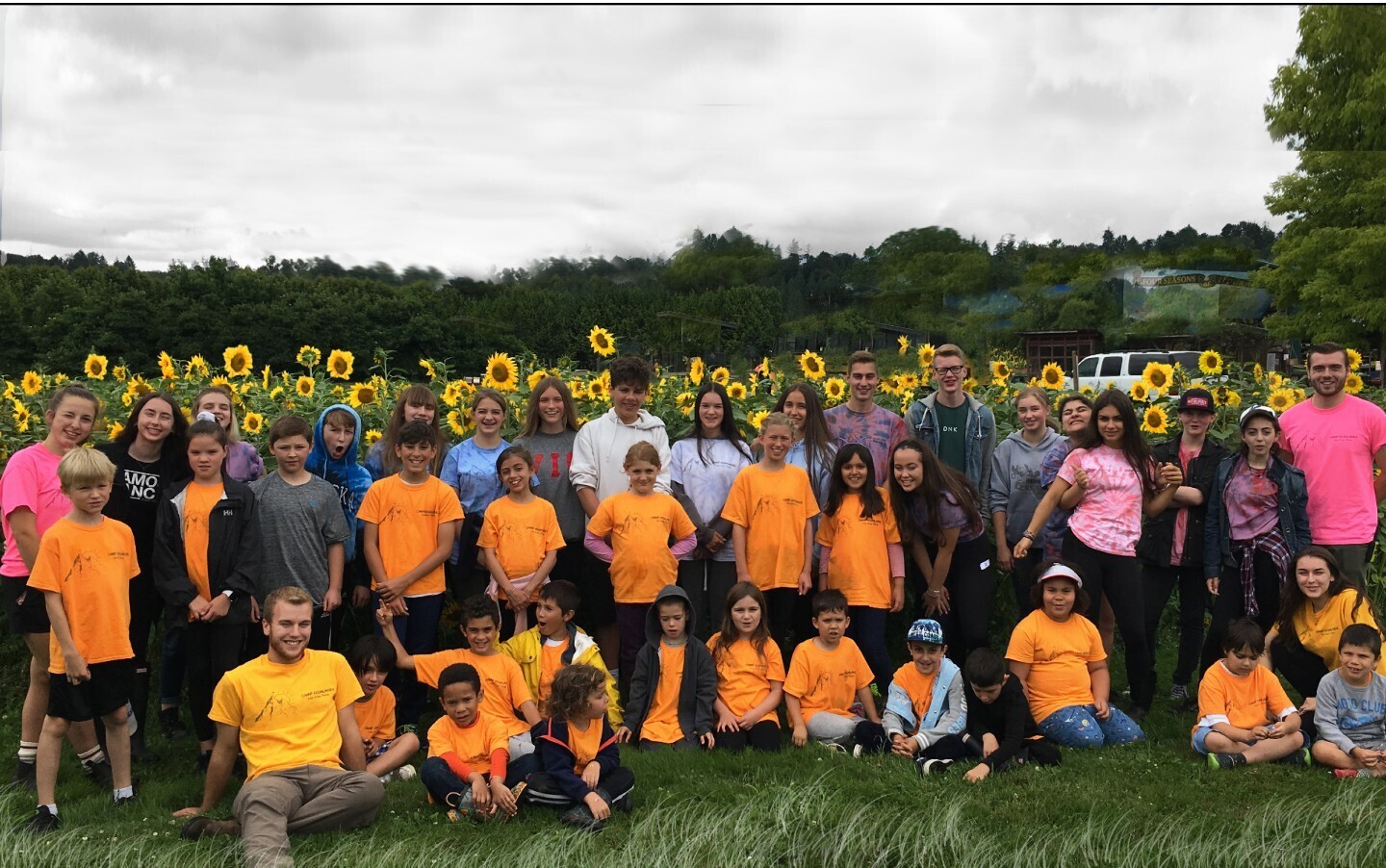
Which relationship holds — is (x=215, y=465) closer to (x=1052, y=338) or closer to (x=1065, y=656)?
(x=1065, y=656)

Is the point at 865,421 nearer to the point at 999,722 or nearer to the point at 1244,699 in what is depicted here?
the point at 999,722

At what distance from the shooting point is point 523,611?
5785mm

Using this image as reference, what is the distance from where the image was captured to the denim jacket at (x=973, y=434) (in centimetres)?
643

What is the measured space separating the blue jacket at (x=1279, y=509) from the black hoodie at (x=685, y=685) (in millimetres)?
3076

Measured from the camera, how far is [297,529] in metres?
5.36

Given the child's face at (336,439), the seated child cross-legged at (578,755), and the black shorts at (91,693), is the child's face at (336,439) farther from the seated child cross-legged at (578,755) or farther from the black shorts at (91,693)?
the seated child cross-legged at (578,755)

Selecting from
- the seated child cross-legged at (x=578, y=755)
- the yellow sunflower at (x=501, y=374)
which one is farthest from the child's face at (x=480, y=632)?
the yellow sunflower at (x=501, y=374)

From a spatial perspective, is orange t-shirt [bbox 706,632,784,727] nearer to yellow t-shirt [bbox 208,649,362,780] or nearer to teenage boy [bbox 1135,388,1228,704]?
yellow t-shirt [bbox 208,649,362,780]

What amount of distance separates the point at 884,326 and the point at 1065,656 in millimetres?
9664

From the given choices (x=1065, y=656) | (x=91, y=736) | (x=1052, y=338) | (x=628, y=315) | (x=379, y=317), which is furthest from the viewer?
(x=379, y=317)

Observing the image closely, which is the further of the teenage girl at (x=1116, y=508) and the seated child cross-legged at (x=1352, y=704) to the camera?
the teenage girl at (x=1116, y=508)

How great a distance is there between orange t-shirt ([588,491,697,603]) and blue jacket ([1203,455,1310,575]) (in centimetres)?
309

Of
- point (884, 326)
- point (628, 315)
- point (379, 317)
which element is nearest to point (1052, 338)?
point (884, 326)

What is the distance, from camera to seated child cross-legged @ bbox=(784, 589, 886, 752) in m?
5.44
